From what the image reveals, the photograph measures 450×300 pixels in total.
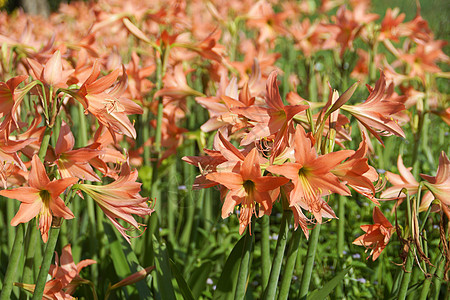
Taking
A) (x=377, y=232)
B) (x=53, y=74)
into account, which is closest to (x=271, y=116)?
(x=377, y=232)

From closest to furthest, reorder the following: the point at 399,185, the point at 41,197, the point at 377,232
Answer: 1. the point at 41,197
2. the point at 377,232
3. the point at 399,185

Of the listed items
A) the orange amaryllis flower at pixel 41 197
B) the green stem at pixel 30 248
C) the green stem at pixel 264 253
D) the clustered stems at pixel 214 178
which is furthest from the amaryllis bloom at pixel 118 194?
the green stem at pixel 264 253

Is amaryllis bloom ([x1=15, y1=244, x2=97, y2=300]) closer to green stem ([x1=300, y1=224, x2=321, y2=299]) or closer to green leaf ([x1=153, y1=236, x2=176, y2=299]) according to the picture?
green leaf ([x1=153, y1=236, x2=176, y2=299])

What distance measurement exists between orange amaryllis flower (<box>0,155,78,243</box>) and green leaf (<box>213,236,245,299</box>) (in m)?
A: 0.59

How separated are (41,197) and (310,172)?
2.61 feet

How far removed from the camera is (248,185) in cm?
138

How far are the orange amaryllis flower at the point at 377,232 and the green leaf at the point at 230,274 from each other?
1.32ft

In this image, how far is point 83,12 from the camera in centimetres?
609

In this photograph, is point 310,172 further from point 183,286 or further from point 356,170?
point 183,286

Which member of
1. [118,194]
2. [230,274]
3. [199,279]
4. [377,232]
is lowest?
[199,279]

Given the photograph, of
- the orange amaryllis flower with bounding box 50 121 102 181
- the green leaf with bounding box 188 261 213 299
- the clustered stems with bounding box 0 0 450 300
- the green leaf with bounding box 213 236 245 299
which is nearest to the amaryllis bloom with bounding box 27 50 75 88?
→ the clustered stems with bounding box 0 0 450 300

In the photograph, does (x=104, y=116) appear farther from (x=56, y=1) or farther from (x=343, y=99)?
(x=56, y=1)

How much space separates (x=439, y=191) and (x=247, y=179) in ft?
2.23

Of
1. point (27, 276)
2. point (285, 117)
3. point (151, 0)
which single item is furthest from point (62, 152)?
point (151, 0)
